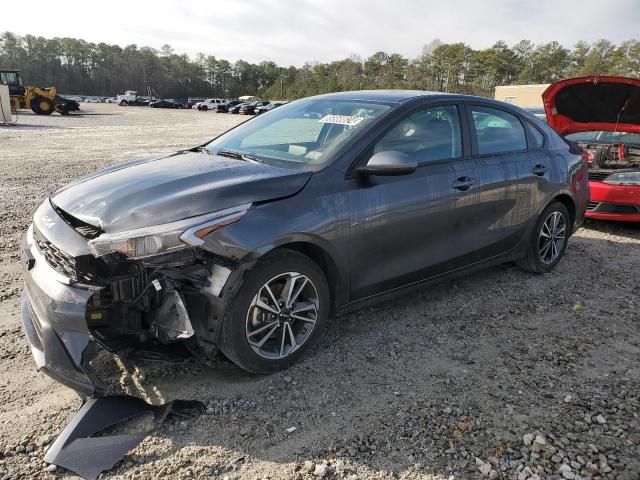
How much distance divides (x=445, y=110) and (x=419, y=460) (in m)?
2.69

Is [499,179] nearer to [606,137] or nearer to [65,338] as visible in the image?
[65,338]

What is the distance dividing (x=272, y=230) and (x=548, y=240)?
3380 mm

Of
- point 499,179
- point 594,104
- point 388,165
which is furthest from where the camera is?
point 594,104

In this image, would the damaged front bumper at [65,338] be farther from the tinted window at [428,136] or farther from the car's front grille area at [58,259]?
the tinted window at [428,136]

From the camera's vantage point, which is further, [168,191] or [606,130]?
[606,130]

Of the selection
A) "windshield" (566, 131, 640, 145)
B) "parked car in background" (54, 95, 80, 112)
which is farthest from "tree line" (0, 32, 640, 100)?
"windshield" (566, 131, 640, 145)

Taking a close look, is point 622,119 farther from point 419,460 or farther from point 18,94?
point 18,94

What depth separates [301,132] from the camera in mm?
3934

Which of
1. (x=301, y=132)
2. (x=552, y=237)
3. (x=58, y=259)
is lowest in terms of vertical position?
(x=552, y=237)

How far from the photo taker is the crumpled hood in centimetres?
277

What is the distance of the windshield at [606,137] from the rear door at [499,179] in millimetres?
3374

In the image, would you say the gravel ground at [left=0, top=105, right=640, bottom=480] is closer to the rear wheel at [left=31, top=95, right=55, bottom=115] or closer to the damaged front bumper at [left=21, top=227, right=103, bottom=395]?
the damaged front bumper at [left=21, top=227, right=103, bottom=395]

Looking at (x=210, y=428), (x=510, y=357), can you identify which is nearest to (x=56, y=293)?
(x=210, y=428)

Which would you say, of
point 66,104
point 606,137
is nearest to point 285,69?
point 66,104
